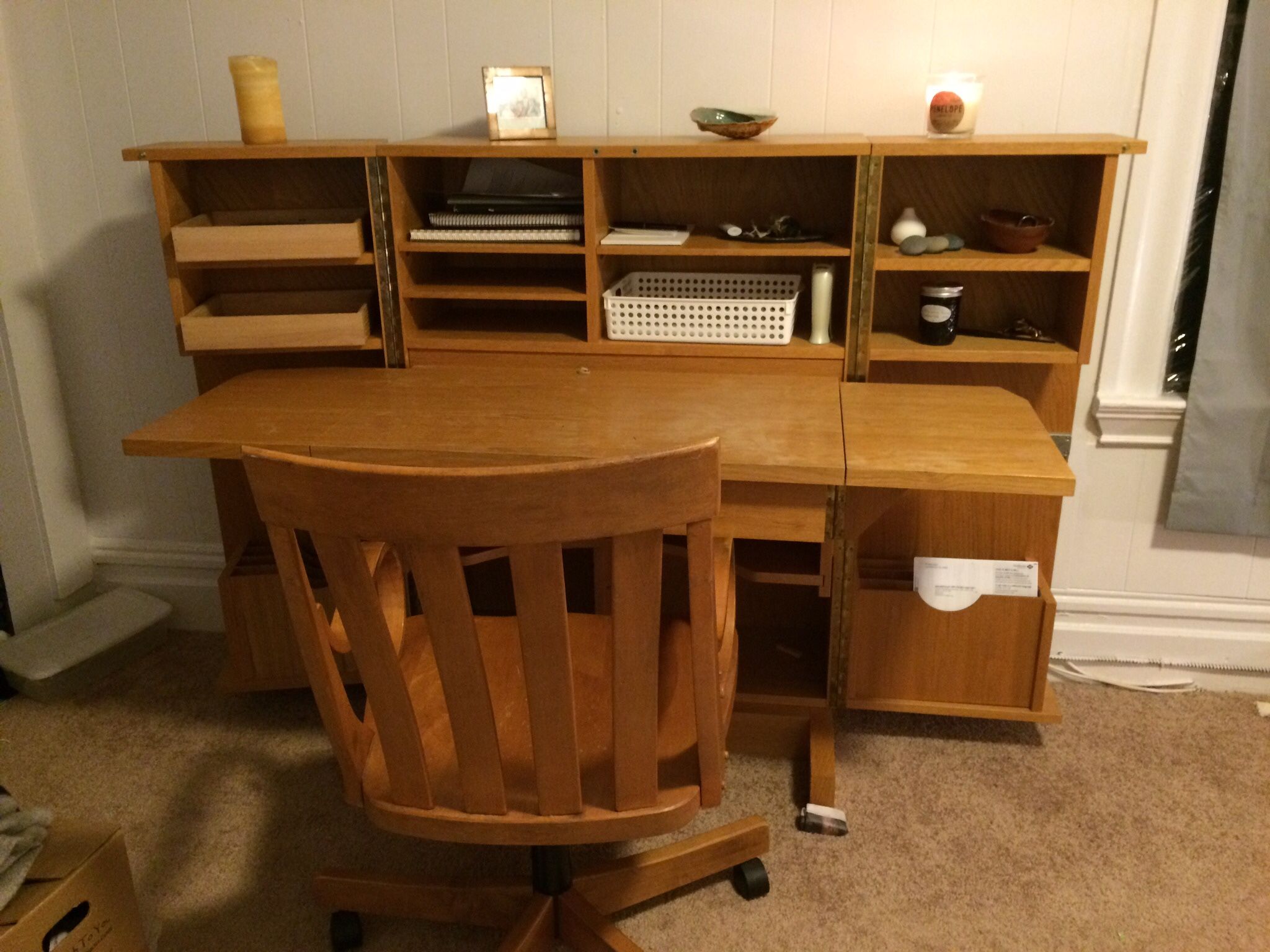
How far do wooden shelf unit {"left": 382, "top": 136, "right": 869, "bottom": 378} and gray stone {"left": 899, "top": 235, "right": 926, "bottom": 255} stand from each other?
101mm

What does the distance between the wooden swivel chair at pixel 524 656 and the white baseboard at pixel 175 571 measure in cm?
123

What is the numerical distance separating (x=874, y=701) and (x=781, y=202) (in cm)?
Result: 99

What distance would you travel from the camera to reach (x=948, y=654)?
193 centimetres

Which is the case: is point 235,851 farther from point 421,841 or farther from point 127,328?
point 127,328

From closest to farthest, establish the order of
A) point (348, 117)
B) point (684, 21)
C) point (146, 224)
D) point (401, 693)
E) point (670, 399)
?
1. point (401, 693)
2. point (670, 399)
3. point (684, 21)
4. point (348, 117)
5. point (146, 224)

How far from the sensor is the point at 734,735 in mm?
1959

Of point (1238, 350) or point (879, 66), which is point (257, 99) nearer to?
point (879, 66)

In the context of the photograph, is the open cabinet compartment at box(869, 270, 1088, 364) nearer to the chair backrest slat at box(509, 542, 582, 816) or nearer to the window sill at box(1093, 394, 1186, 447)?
the window sill at box(1093, 394, 1186, 447)

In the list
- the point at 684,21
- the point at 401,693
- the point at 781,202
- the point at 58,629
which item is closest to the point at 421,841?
the point at 401,693

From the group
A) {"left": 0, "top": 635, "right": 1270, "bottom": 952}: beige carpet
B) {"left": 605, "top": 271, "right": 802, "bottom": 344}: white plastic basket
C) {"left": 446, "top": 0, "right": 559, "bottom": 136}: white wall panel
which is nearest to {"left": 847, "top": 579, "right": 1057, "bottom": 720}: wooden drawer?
{"left": 0, "top": 635, "right": 1270, "bottom": 952}: beige carpet

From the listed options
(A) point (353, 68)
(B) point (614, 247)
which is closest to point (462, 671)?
(B) point (614, 247)

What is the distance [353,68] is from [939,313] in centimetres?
126

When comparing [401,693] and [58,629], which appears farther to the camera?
[58,629]

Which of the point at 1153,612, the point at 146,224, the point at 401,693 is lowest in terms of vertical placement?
the point at 1153,612
